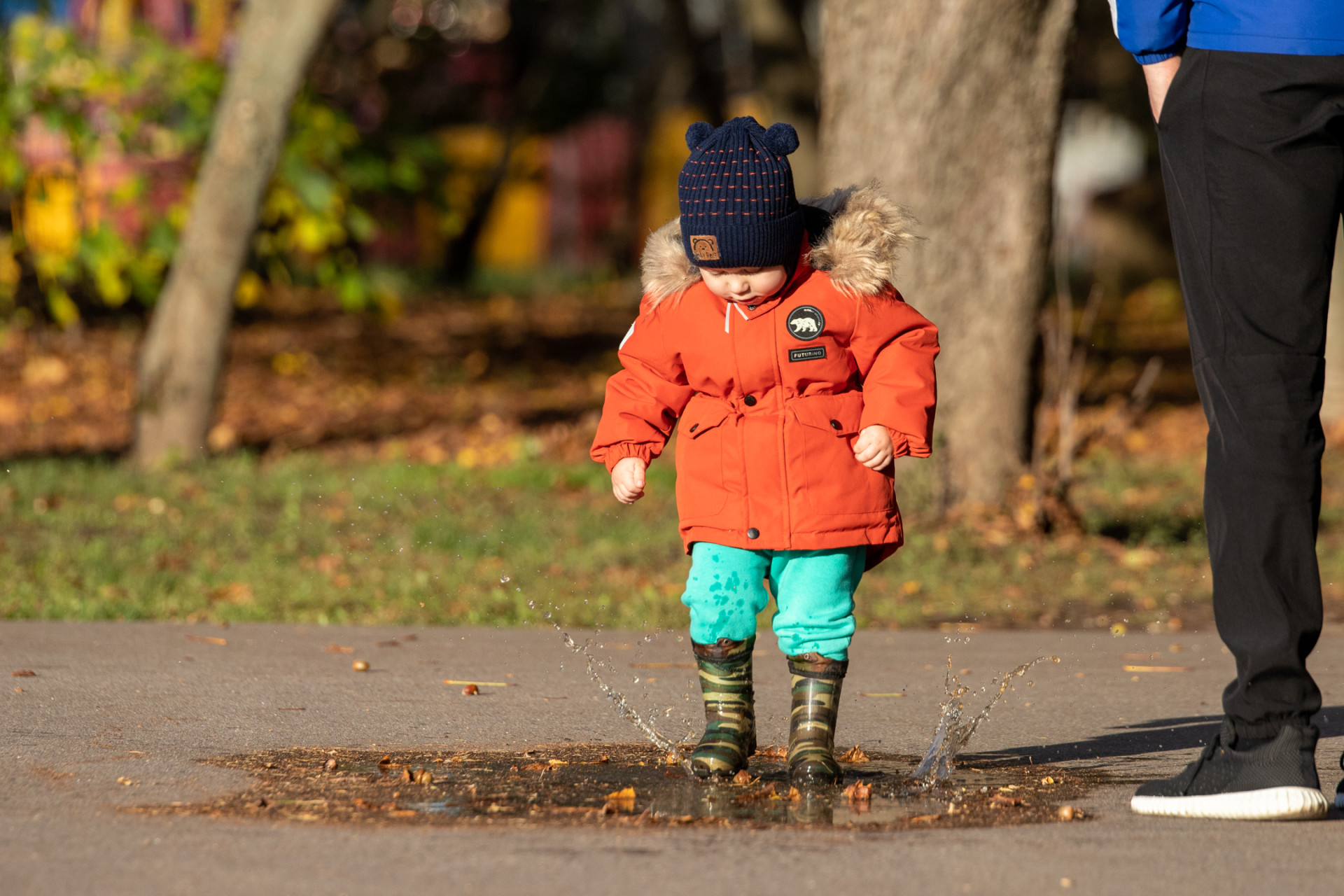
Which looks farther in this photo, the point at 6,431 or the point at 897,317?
the point at 6,431

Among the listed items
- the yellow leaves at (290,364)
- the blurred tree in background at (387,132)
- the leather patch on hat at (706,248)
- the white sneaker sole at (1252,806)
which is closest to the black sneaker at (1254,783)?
the white sneaker sole at (1252,806)

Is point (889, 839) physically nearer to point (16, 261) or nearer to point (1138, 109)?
point (16, 261)

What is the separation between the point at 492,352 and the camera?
15.9 metres

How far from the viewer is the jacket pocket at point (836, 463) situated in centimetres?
379

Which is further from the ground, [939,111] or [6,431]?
[939,111]

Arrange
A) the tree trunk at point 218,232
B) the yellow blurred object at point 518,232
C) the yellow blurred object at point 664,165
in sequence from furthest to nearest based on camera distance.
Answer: the yellow blurred object at point 518,232
the yellow blurred object at point 664,165
the tree trunk at point 218,232

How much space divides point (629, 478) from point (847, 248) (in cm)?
72

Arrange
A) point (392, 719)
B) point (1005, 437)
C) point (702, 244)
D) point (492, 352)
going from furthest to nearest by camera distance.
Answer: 1. point (492, 352)
2. point (1005, 437)
3. point (392, 719)
4. point (702, 244)

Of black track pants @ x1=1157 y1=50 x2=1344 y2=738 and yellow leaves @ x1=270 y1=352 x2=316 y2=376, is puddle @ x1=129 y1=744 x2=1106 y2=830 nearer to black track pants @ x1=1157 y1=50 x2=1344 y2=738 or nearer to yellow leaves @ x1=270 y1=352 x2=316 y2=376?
black track pants @ x1=1157 y1=50 x2=1344 y2=738

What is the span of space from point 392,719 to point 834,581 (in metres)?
1.35

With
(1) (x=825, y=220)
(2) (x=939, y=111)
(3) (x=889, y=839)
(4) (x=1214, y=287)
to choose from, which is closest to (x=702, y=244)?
(1) (x=825, y=220)

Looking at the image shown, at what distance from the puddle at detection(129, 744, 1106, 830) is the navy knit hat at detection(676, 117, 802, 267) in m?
1.16

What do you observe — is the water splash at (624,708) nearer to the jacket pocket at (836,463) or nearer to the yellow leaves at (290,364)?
the jacket pocket at (836,463)

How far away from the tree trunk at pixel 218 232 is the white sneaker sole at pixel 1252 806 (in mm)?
7314
